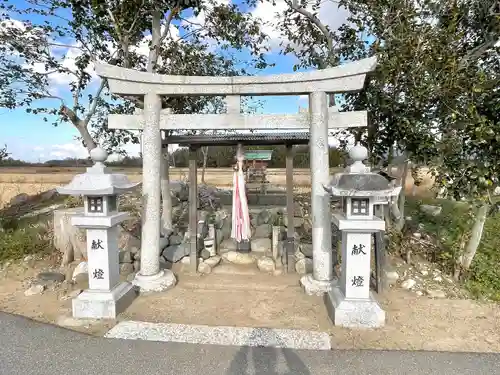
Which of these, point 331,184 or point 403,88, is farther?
point 403,88

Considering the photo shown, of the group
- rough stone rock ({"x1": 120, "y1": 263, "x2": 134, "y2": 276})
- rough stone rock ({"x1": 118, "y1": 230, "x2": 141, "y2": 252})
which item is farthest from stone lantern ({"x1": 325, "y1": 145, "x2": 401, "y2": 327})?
rough stone rock ({"x1": 118, "y1": 230, "x2": 141, "y2": 252})

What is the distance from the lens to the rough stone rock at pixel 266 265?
619cm

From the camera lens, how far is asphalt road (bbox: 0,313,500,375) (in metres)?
3.29

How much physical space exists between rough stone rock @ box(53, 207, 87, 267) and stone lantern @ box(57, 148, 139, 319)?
7.72 ft

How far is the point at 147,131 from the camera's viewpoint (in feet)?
17.1

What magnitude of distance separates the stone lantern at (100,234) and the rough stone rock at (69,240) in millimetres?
2354

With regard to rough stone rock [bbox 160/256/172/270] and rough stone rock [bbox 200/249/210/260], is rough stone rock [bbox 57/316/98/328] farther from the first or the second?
Answer: rough stone rock [bbox 200/249/210/260]

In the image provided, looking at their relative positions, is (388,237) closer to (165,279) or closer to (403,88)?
(403,88)

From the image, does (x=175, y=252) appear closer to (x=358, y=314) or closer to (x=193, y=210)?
(x=193, y=210)

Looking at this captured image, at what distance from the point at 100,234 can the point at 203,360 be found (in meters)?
2.32

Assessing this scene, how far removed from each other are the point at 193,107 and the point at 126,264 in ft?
14.6

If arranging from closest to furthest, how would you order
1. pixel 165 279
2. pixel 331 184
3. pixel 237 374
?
1. pixel 237 374
2. pixel 331 184
3. pixel 165 279

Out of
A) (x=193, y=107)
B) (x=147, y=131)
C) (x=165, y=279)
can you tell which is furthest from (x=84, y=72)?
(x=165, y=279)

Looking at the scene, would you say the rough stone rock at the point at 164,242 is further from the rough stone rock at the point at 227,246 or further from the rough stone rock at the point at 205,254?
the rough stone rock at the point at 227,246
